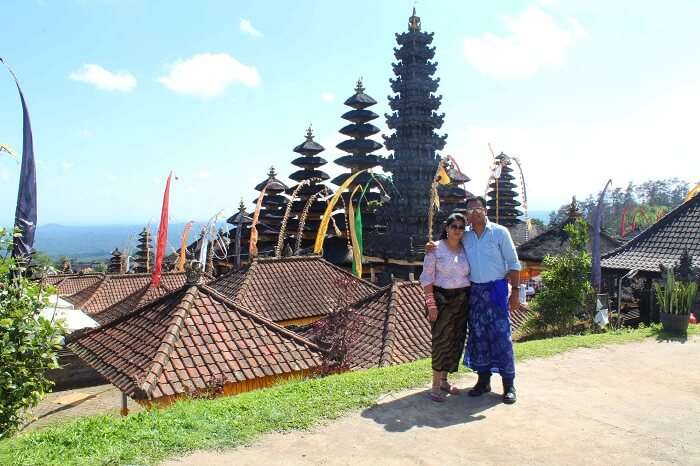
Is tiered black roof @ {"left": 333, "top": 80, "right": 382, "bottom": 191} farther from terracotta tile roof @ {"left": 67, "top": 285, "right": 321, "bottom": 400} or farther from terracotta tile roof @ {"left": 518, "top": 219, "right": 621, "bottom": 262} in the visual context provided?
terracotta tile roof @ {"left": 67, "top": 285, "right": 321, "bottom": 400}

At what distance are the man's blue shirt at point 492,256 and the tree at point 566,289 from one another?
610cm

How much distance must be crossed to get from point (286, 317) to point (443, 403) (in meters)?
10.4

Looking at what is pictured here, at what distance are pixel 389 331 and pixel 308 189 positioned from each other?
2490cm

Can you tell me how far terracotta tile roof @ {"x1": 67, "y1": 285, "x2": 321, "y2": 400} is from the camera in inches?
266

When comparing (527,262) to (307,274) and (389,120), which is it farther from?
(307,274)

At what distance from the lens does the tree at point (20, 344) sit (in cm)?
490

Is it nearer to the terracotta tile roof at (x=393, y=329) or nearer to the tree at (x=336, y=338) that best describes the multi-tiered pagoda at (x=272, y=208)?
the terracotta tile roof at (x=393, y=329)

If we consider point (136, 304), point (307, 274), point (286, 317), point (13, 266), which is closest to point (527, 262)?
point (307, 274)

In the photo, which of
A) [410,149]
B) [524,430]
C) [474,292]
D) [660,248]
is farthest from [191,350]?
[410,149]

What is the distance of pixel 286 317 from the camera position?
14.7 metres

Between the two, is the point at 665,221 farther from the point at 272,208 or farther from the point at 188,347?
the point at 272,208

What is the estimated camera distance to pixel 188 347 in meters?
7.29

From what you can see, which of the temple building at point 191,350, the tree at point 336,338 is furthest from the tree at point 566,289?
the temple building at point 191,350

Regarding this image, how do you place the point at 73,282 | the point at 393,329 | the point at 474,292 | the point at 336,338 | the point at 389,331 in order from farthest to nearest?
1. the point at 73,282
2. the point at 393,329
3. the point at 389,331
4. the point at 336,338
5. the point at 474,292
